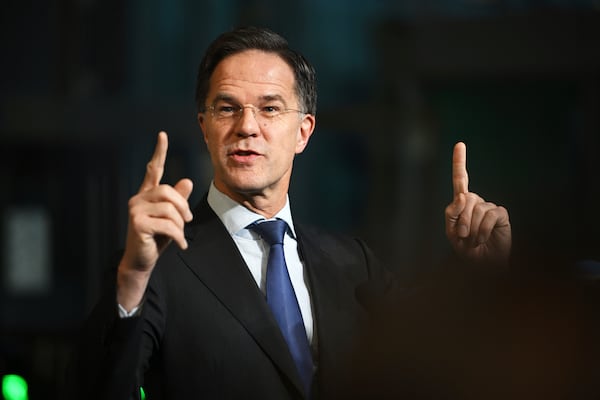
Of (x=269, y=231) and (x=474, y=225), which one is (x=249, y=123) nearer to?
(x=269, y=231)

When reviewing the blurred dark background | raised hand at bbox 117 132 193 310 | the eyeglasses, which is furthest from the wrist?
the blurred dark background

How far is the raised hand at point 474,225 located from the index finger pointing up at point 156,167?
61 cm

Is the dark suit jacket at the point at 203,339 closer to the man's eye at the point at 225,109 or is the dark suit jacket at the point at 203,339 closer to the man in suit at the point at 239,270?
the man in suit at the point at 239,270

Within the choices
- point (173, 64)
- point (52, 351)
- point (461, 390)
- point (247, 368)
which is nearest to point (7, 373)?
point (52, 351)

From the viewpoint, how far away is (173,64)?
1009 cm

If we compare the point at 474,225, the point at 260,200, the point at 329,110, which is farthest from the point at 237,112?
the point at 329,110

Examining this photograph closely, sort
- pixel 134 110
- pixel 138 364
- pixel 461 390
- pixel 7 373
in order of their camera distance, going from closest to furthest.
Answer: pixel 461 390 → pixel 138 364 → pixel 7 373 → pixel 134 110

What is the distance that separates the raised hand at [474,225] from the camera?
6.33 ft

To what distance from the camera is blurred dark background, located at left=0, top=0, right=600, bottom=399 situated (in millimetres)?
8562

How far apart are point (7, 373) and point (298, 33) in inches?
265

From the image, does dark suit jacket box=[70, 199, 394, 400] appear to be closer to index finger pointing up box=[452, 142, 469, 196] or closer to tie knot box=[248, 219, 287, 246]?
tie knot box=[248, 219, 287, 246]

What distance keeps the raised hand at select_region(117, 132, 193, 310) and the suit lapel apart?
225 millimetres

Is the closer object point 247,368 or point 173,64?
point 247,368

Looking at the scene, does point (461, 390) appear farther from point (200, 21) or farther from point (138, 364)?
point (200, 21)
